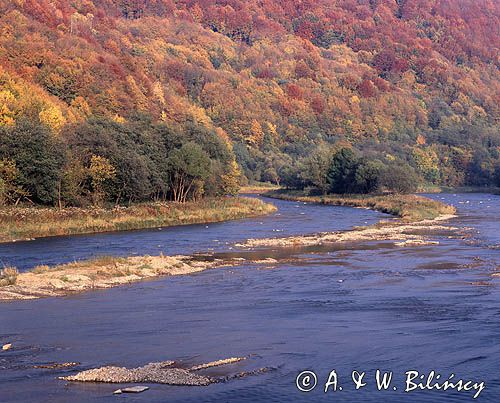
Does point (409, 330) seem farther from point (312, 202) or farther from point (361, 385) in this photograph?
point (312, 202)

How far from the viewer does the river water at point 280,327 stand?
63.4 feet

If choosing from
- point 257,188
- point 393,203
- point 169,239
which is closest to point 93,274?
point 169,239

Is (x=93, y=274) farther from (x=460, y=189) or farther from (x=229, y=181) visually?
(x=460, y=189)

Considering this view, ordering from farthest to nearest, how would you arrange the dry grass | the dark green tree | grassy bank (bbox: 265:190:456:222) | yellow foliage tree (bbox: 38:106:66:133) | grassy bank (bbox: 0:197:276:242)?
the dark green tree
yellow foliage tree (bbox: 38:106:66:133)
grassy bank (bbox: 265:190:456:222)
grassy bank (bbox: 0:197:276:242)
the dry grass

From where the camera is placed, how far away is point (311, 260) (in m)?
44.5

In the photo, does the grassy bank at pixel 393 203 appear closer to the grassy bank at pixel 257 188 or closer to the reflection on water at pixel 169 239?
the reflection on water at pixel 169 239

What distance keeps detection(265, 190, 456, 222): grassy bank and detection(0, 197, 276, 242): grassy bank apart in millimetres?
15757

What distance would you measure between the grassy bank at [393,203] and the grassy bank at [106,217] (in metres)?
15.8

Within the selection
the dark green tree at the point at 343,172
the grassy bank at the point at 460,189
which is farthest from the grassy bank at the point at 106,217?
the grassy bank at the point at 460,189

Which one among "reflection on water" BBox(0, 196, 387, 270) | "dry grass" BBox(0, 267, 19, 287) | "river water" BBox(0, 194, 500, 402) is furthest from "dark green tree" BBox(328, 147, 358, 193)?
"dry grass" BBox(0, 267, 19, 287)

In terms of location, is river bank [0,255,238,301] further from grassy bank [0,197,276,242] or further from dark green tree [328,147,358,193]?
dark green tree [328,147,358,193]

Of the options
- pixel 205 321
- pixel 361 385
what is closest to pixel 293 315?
pixel 205 321

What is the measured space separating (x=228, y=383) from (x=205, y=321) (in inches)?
285

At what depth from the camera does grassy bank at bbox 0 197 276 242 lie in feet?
193
